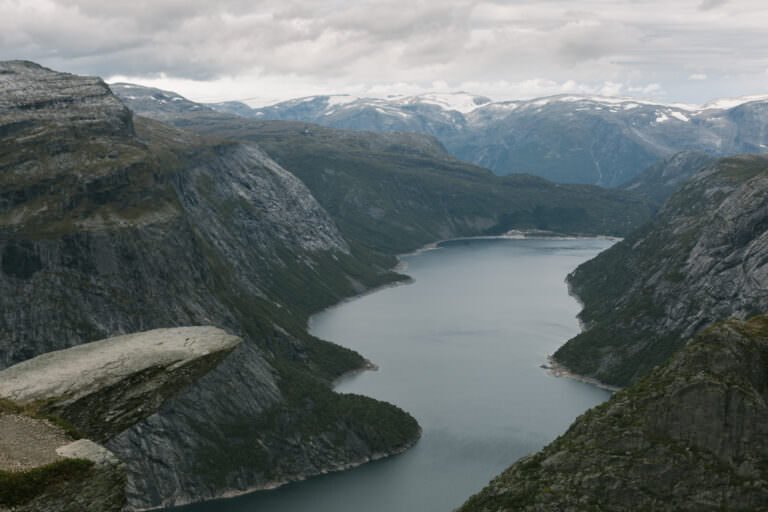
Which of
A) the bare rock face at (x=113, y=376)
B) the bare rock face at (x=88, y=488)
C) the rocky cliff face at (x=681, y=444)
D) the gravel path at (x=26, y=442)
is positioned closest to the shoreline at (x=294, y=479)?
the rocky cliff face at (x=681, y=444)

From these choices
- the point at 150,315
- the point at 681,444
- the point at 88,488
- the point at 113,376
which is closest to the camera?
the point at 88,488

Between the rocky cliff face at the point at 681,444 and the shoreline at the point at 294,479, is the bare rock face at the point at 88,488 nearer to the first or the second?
the rocky cliff face at the point at 681,444

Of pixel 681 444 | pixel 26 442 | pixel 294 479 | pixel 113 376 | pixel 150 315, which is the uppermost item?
pixel 113 376

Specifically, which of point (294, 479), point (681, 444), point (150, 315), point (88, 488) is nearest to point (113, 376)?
point (88, 488)

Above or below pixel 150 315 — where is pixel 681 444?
above

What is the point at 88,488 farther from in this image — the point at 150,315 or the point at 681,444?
the point at 150,315

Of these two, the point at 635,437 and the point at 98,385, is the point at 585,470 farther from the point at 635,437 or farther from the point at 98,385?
the point at 98,385
